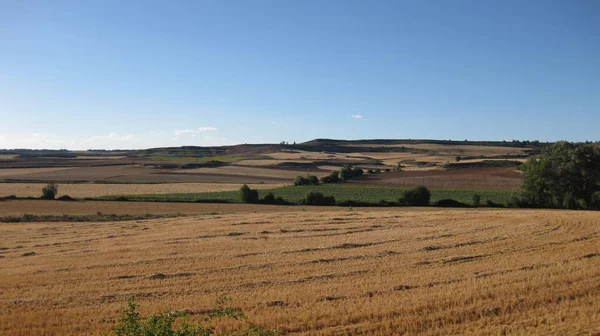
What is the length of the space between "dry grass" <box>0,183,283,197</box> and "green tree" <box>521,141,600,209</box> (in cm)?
3981

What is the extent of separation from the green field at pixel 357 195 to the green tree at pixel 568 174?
221 inches

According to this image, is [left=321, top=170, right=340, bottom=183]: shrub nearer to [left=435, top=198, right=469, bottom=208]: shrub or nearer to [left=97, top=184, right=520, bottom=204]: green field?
[left=97, top=184, right=520, bottom=204]: green field

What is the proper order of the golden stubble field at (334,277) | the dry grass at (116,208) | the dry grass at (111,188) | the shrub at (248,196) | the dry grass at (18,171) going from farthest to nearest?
1. the dry grass at (18,171)
2. the dry grass at (111,188)
3. the shrub at (248,196)
4. the dry grass at (116,208)
5. the golden stubble field at (334,277)

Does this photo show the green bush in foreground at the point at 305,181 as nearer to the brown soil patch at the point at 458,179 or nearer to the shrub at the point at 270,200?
the brown soil patch at the point at 458,179

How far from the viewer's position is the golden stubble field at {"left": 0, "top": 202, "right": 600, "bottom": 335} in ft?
40.0

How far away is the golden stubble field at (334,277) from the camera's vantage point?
1220 centimetres

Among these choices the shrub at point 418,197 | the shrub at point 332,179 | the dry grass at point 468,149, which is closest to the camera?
the shrub at point 418,197

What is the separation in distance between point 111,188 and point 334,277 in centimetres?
6228

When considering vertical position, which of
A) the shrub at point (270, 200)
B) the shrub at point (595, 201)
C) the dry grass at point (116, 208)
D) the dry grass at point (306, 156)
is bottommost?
the dry grass at point (116, 208)

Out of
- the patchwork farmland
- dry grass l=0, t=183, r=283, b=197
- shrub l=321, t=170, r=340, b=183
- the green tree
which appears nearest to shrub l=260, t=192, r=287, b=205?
the patchwork farmland

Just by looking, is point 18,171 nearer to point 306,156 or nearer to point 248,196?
point 248,196

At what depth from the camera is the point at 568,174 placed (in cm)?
4894

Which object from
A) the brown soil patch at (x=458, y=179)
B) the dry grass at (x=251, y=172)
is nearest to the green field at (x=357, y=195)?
the brown soil patch at (x=458, y=179)

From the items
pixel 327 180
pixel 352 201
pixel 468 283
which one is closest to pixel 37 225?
pixel 352 201
